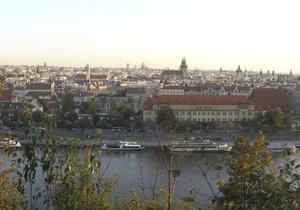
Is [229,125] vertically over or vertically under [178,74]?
under

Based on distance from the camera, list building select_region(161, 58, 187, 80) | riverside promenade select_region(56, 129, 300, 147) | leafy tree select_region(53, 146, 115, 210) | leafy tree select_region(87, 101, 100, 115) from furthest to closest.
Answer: building select_region(161, 58, 187, 80)
leafy tree select_region(87, 101, 100, 115)
riverside promenade select_region(56, 129, 300, 147)
leafy tree select_region(53, 146, 115, 210)

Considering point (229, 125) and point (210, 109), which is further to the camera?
point (210, 109)

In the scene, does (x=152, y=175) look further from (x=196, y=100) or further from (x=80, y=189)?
(x=196, y=100)

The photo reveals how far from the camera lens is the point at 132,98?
73.4 ft

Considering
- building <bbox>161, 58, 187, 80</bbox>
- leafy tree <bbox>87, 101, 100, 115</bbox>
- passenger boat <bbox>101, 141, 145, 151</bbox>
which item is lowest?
passenger boat <bbox>101, 141, 145, 151</bbox>

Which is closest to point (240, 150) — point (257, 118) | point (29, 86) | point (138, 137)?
point (138, 137)

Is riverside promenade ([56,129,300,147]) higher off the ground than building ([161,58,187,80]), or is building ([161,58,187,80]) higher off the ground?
building ([161,58,187,80])

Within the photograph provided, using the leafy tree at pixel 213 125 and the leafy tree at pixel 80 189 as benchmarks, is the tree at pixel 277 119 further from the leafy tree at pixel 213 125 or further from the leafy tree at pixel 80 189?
the leafy tree at pixel 80 189

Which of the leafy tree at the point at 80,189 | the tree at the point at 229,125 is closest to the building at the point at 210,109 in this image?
the tree at the point at 229,125

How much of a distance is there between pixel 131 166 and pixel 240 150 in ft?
27.1

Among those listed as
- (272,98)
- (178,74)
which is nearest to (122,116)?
(272,98)

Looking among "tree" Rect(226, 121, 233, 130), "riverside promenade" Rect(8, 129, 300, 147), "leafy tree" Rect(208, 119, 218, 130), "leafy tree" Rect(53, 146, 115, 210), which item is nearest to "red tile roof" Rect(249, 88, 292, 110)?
"tree" Rect(226, 121, 233, 130)

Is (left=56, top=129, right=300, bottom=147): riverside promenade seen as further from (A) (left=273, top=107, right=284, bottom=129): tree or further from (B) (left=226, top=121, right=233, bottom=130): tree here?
(B) (left=226, top=121, right=233, bottom=130): tree

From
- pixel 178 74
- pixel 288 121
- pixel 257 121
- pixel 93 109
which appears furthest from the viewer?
pixel 178 74
